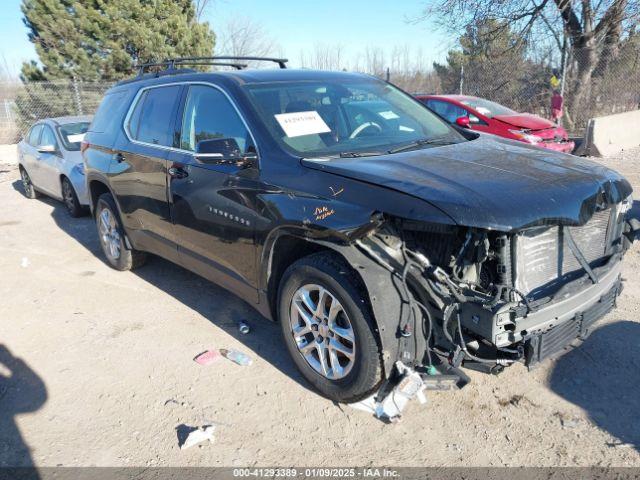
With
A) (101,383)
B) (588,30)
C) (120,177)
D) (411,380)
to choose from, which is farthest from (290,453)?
(588,30)

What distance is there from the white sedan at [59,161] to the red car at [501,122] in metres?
6.44

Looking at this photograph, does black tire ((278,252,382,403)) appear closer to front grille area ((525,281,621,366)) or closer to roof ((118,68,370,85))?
front grille area ((525,281,621,366))

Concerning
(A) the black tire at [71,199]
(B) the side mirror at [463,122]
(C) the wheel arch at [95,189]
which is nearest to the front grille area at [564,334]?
(C) the wheel arch at [95,189]

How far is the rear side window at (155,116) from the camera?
14.5ft

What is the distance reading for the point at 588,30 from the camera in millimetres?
17734

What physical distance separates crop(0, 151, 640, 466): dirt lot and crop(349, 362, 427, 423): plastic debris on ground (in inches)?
2.7

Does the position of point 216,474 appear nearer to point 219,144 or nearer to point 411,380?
point 411,380

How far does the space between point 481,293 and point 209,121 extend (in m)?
2.39

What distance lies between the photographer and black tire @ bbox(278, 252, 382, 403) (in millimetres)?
2916

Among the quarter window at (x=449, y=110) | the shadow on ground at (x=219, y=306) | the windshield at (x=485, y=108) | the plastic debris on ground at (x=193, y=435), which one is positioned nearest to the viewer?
the plastic debris on ground at (x=193, y=435)

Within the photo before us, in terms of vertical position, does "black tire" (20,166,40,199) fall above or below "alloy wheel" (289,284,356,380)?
above

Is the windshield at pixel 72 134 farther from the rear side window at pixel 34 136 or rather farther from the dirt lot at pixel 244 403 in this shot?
the dirt lot at pixel 244 403

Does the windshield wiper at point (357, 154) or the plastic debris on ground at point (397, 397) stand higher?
the windshield wiper at point (357, 154)

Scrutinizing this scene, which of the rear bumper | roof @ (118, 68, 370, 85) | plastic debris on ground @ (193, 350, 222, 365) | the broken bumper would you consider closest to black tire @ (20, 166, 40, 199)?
roof @ (118, 68, 370, 85)
